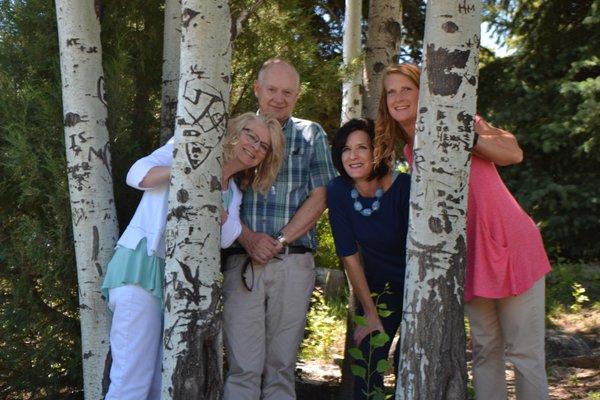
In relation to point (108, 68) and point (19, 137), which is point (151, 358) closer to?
point (19, 137)

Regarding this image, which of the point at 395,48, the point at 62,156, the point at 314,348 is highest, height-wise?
the point at 395,48

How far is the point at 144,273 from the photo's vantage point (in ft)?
12.1

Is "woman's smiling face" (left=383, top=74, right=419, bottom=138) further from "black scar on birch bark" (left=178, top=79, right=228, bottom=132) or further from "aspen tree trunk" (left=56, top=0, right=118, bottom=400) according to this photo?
"aspen tree trunk" (left=56, top=0, right=118, bottom=400)

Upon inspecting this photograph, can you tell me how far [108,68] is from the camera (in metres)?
4.53

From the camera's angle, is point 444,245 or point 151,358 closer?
→ point 444,245

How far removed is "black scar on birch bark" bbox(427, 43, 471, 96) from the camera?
322cm

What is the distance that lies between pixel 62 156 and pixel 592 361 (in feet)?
15.0

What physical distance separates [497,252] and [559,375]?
3048 millimetres

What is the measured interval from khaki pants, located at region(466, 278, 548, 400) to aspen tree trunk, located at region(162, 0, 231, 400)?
1344 millimetres

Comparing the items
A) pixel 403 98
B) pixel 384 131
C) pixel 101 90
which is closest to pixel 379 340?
pixel 384 131

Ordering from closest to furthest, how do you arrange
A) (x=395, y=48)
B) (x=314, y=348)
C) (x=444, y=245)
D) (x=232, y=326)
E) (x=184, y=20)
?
(x=444, y=245), (x=184, y=20), (x=232, y=326), (x=395, y=48), (x=314, y=348)

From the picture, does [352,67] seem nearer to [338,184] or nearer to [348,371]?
[338,184]

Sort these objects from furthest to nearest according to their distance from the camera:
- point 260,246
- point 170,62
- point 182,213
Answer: point 170,62 < point 260,246 < point 182,213

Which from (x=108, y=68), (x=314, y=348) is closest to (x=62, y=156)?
(x=108, y=68)
